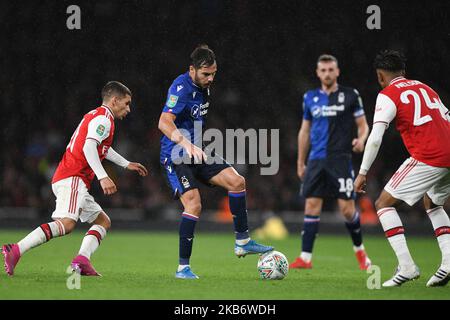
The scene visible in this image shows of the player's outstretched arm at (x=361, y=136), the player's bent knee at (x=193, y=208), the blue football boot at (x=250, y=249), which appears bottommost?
the blue football boot at (x=250, y=249)

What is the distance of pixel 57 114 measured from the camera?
19578 millimetres

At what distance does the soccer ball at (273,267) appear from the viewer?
273 inches

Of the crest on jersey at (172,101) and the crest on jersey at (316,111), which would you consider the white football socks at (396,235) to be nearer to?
the crest on jersey at (172,101)

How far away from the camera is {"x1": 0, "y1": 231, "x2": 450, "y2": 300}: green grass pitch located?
5.68m

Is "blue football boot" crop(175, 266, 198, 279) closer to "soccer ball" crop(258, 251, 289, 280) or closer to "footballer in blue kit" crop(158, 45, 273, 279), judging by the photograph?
"footballer in blue kit" crop(158, 45, 273, 279)

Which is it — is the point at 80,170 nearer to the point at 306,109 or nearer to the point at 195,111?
the point at 195,111

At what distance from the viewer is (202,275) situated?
24.3 feet

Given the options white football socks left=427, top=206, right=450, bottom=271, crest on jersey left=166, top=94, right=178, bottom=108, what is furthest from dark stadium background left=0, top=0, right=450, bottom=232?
white football socks left=427, top=206, right=450, bottom=271

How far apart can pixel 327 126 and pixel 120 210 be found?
9300mm

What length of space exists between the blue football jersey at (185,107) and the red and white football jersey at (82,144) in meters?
0.55

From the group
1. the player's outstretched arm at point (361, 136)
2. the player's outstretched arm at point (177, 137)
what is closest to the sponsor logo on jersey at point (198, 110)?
the player's outstretched arm at point (177, 137)

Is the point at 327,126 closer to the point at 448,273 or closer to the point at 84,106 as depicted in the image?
the point at 448,273

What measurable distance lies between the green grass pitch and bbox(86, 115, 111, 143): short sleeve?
129 cm

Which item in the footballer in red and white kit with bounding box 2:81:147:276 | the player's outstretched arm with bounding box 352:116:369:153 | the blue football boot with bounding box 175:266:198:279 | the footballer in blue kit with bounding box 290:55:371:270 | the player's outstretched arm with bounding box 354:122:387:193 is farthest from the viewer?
the footballer in blue kit with bounding box 290:55:371:270
